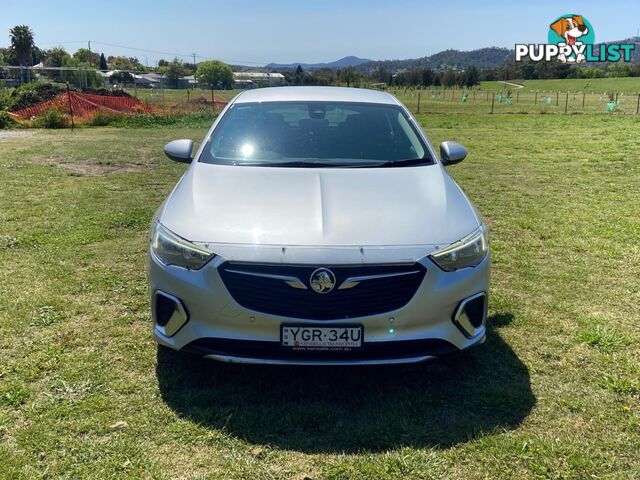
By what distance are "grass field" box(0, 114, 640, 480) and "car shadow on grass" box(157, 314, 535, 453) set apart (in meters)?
0.01

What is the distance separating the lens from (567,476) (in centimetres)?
239

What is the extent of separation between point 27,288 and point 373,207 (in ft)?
9.60

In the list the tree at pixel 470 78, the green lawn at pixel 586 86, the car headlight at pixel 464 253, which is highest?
the tree at pixel 470 78

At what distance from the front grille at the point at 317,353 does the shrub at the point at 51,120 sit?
59.7 feet

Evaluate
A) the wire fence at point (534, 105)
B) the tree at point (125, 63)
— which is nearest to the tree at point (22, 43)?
the tree at point (125, 63)

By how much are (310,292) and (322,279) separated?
86 mm

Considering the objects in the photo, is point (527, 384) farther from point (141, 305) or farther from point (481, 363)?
point (141, 305)

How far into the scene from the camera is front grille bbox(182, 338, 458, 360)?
2746 millimetres

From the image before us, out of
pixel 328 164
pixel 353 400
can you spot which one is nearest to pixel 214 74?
pixel 328 164

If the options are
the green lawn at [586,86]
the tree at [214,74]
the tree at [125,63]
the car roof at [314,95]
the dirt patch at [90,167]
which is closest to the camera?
the car roof at [314,95]

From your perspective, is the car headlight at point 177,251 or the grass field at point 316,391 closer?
the grass field at point 316,391

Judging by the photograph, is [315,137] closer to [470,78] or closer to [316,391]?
[316,391]

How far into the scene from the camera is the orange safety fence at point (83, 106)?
66.0ft

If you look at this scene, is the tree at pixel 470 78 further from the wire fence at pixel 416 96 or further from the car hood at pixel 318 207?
the car hood at pixel 318 207
